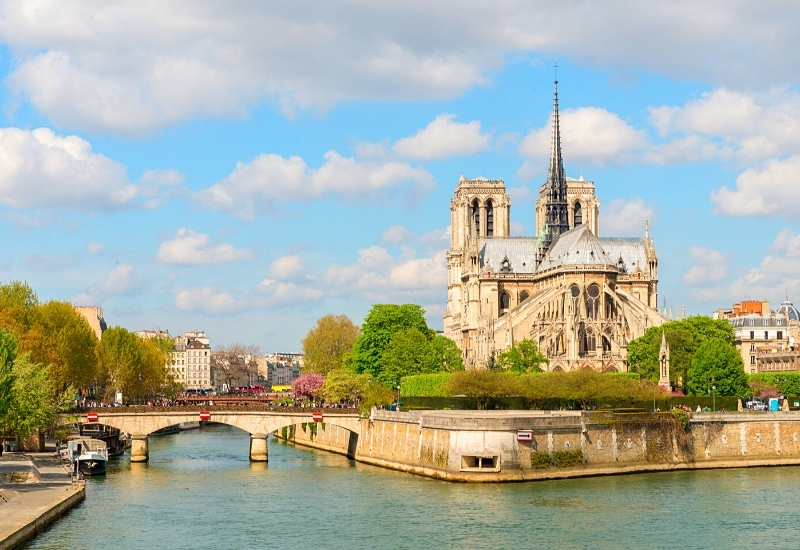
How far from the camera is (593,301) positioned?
12281cm

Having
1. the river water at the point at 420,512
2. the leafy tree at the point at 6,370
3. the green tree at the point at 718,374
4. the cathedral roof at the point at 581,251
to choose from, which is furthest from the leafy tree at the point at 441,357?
the leafy tree at the point at 6,370

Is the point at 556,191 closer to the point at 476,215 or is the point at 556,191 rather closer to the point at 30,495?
the point at 476,215

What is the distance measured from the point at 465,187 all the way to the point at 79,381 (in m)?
65.0

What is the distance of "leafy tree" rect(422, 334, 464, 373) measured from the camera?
109625mm

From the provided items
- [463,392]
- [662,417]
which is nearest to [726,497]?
[662,417]

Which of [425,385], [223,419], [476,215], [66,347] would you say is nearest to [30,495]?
[223,419]

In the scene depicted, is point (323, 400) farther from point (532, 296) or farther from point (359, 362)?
point (532, 296)

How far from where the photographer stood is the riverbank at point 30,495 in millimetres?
46938

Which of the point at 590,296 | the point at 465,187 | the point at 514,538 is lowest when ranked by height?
the point at 514,538

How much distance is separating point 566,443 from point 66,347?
136 feet

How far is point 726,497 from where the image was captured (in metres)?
61.4

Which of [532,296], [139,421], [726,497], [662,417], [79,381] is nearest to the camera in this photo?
[726,497]

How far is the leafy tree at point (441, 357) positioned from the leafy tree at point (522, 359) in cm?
422

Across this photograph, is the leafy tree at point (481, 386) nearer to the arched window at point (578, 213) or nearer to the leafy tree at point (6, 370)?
the leafy tree at point (6, 370)
